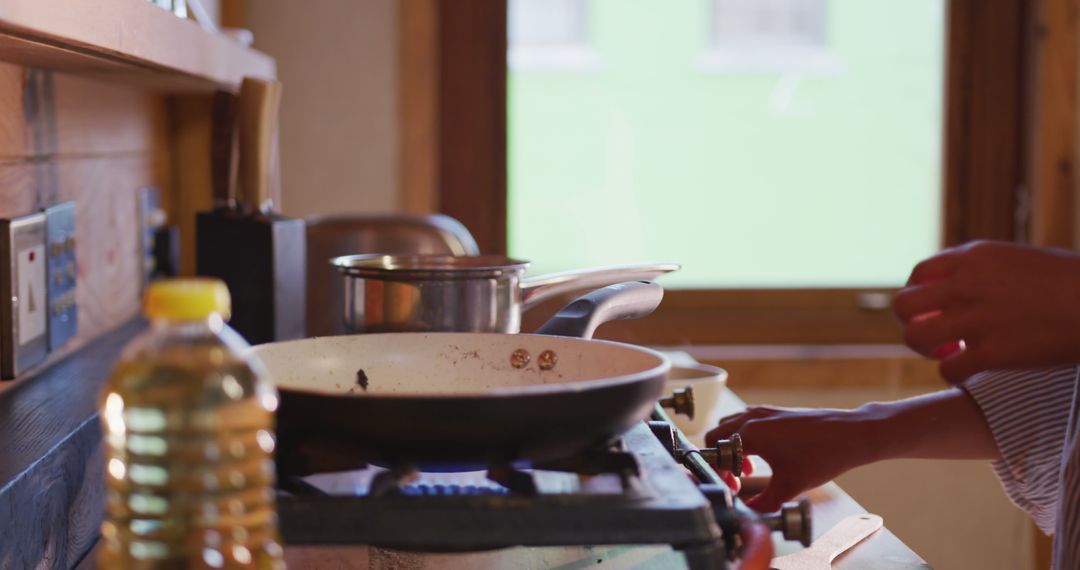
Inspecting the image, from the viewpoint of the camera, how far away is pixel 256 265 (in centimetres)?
142

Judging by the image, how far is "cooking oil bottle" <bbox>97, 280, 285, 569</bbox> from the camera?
0.44 m

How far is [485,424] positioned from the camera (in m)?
0.57

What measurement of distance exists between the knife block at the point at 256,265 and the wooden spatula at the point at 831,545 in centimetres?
71

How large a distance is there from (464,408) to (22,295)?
75 centimetres

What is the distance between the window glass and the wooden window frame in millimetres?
52

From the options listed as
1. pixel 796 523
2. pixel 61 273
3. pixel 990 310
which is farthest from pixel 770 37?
pixel 796 523

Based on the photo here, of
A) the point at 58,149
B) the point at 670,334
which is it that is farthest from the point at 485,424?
the point at 670,334

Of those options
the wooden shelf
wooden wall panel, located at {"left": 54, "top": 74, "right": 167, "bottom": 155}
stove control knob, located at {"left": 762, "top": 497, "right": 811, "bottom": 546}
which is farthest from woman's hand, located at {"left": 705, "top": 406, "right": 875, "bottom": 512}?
wooden wall panel, located at {"left": 54, "top": 74, "right": 167, "bottom": 155}

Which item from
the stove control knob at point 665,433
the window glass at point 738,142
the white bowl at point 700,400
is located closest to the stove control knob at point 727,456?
the stove control knob at point 665,433

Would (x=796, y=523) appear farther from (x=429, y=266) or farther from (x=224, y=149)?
(x=224, y=149)

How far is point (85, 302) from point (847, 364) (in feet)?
5.49

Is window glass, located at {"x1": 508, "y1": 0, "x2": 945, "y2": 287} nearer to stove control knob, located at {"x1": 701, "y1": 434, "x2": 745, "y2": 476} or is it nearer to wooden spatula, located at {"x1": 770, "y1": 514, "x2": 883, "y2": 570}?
wooden spatula, located at {"x1": 770, "y1": 514, "x2": 883, "y2": 570}

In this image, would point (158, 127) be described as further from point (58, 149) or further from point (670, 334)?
point (670, 334)

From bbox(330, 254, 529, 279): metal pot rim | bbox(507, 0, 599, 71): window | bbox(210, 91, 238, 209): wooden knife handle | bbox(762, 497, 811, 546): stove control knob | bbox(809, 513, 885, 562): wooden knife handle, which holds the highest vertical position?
bbox(507, 0, 599, 71): window
